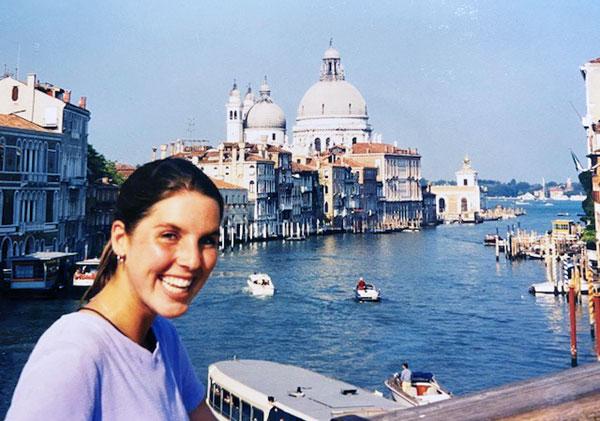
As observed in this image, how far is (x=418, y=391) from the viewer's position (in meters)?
6.87

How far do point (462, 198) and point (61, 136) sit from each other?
145ft

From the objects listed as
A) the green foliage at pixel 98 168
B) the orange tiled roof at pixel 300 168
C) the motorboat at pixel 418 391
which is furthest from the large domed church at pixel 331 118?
the motorboat at pixel 418 391

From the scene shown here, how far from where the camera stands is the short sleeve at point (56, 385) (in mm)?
647

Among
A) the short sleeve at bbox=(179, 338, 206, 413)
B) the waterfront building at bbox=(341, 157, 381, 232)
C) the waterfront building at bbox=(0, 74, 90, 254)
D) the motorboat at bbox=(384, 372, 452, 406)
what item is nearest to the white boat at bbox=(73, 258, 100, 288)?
the waterfront building at bbox=(0, 74, 90, 254)

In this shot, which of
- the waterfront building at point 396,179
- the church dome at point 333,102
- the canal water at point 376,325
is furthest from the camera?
the church dome at point 333,102

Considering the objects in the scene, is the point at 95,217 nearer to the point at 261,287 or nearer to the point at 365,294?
the point at 261,287

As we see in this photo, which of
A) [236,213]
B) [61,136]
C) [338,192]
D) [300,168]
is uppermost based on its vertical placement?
[300,168]

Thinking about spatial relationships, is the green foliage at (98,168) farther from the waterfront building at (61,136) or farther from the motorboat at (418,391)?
the motorboat at (418,391)

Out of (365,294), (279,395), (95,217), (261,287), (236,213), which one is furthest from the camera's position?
(236,213)

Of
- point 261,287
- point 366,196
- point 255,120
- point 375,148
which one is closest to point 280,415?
point 261,287

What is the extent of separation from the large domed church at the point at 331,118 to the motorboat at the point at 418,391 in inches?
1776

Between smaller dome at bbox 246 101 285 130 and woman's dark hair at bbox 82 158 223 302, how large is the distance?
49862mm

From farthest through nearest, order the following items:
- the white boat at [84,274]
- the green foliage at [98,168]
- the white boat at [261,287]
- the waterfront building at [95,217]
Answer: the green foliage at [98,168], the waterfront building at [95,217], the white boat at [261,287], the white boat at [84,274]

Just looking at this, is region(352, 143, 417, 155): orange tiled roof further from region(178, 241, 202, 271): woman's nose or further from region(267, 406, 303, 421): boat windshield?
region(178, 241, 202, 271): woman's nose
